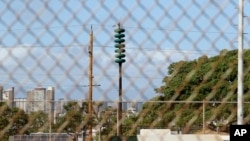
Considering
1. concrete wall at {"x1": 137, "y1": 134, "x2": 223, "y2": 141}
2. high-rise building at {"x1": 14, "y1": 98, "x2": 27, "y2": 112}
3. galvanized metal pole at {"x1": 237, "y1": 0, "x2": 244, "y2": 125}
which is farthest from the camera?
concrete wall at {"x1": 137, "y1": 134, "x2": 223, "y2": 141}

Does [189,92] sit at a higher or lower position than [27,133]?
higher

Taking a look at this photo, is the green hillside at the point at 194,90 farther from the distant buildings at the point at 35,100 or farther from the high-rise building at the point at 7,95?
the high-rise building at the point at 7,95

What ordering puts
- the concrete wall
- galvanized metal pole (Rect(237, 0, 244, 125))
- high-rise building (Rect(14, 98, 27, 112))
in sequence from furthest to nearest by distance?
1. the concrete wall
2. galvanized metal pole (Rect(237, 0, 244, 125))
3. high-rise building (Rect(14, 98, 27, 112))

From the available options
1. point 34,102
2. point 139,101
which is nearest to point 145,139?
point 139,101

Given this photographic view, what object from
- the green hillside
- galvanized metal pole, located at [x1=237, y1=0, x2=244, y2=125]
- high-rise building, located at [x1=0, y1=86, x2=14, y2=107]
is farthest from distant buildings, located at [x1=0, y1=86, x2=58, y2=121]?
galvanized metal pole, located at [x1=237, y1=0, x2=244, y2=125]

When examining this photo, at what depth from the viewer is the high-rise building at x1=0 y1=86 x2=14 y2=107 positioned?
2.10m

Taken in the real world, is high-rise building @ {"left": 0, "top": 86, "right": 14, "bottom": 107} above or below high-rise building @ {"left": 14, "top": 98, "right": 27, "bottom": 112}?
above

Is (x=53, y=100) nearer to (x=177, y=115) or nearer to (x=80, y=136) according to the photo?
(x=80, y=136)

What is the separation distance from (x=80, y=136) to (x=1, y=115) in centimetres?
41

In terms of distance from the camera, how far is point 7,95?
2.12 meters

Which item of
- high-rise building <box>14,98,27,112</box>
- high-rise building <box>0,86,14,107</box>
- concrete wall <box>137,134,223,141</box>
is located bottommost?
concrete wall <box>137,134,223,141</box>

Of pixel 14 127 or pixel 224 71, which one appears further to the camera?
pixel 224 71

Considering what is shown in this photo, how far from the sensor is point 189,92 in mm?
2539

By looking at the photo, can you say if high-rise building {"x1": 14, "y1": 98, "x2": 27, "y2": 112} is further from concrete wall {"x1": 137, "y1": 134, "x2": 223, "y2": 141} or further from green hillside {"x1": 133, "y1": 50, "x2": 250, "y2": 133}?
concrete wall {"x1": 137, "y1": 134, "x2": 223, "y2": 141}
